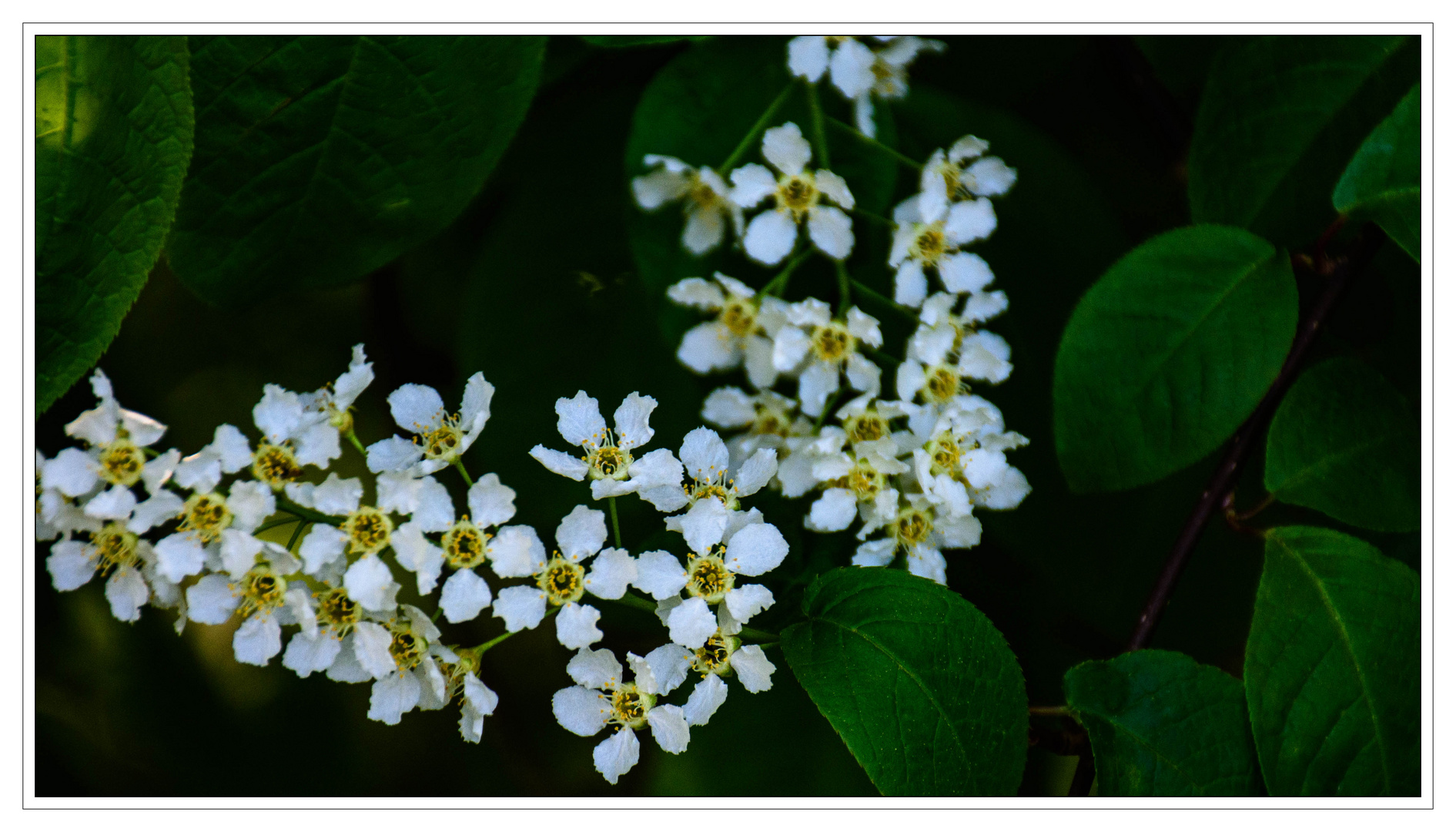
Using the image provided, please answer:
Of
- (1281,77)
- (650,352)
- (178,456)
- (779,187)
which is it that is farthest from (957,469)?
(178,456)

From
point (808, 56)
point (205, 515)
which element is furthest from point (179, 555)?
point (808, 56)

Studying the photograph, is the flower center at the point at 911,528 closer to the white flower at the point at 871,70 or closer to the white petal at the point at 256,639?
the white flower at the point at 871,70

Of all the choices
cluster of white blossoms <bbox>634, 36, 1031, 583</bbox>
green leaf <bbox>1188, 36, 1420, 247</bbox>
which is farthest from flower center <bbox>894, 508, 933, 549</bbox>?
green leaf <bbox>1188, 36, 1420, 247</bbox>

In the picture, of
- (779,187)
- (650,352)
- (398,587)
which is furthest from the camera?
(650,352)

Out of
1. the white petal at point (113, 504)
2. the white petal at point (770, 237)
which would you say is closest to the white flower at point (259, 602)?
the white petal at point (113, 504)

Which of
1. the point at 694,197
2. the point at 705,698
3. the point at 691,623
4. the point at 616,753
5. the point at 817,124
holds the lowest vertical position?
the point at 616,753

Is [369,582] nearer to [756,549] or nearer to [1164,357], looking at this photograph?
[756,549]
